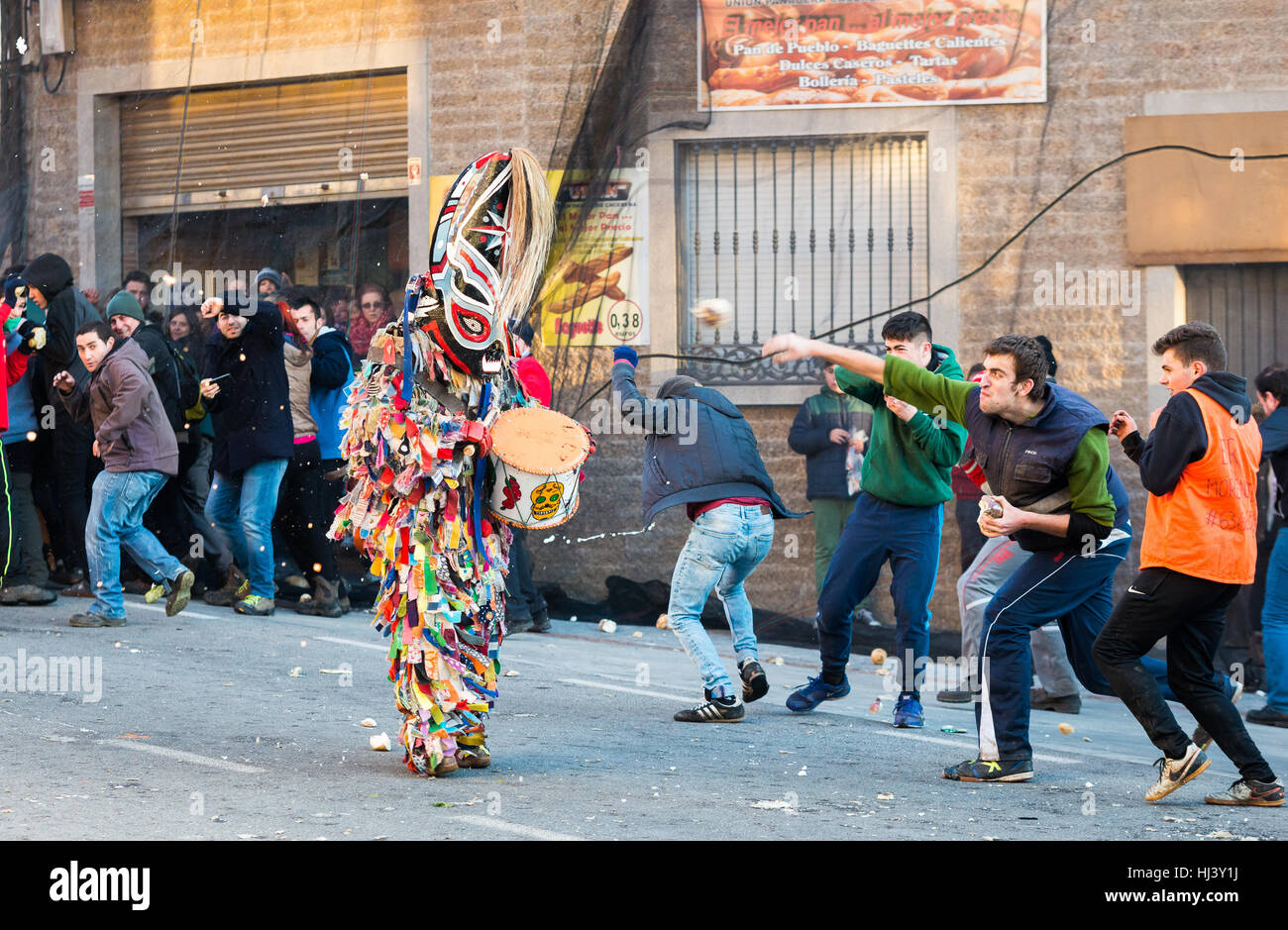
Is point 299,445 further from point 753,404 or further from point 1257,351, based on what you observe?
point 1257,351

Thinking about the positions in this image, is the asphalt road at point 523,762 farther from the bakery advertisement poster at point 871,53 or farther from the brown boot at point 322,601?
the bakery advertisement poster at point 871,53

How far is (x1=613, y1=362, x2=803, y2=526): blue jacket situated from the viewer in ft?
23.7

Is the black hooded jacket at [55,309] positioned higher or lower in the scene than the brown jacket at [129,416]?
higher

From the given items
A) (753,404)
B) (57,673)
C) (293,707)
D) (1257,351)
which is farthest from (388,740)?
(1257,351)

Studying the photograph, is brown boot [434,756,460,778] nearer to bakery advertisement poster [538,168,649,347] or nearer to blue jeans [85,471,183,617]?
blue jeans [85,471,183,617]

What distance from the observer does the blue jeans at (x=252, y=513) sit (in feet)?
31.5

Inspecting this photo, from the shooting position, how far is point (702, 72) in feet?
37.1

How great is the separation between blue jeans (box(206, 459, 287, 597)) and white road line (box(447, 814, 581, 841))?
495 centimetres

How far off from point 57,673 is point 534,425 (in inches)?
130

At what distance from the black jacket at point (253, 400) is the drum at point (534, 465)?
4.13 m
